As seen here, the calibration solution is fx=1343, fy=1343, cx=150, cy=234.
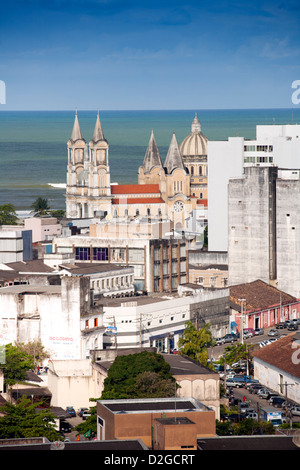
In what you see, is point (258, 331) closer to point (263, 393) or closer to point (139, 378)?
point (263, 393)

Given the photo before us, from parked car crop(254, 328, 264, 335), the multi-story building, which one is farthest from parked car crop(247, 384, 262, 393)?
the multi-story building

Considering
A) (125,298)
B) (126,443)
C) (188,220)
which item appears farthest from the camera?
(188,220)

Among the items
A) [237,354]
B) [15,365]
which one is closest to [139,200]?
[237,354]

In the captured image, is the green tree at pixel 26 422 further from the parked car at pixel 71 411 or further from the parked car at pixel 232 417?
the parked car at pixel 232 417

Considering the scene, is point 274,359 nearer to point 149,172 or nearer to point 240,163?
point 240,163

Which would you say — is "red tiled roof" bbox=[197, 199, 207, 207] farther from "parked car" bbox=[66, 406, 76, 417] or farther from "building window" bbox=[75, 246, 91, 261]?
"parked car" bbox=[66, 406, 76, 417]

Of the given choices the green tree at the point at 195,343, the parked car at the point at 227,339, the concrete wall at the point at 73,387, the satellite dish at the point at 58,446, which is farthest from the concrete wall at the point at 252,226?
the satellite dish at the point at 58,446
